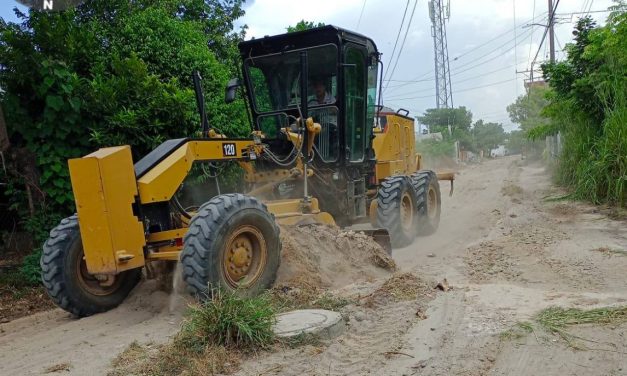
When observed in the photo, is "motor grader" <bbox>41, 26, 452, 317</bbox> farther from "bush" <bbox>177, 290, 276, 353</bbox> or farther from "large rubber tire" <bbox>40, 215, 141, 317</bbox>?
"bush" <bbox>177, 290, 276, 353</bbox>

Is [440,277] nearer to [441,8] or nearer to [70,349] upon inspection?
[70,349]

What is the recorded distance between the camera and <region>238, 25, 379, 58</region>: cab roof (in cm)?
766

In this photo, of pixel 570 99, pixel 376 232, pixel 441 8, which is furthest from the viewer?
pixel 441 8

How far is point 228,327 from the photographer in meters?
4.00

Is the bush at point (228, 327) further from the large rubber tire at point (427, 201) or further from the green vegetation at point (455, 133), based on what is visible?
the green vegetation at point (455, 133)

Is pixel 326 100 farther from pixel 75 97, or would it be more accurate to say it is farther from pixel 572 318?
pixel 572 318

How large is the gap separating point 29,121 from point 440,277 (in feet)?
18.8

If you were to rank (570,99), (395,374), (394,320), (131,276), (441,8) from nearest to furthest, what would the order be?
(395,374), (394,320), (131,276), (570,99), (441,8)

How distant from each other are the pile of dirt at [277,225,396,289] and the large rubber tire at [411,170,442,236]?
10.1 ft

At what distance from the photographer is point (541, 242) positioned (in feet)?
25.6

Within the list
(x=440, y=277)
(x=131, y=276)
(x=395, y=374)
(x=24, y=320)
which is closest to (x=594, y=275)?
(x=440, y=277)

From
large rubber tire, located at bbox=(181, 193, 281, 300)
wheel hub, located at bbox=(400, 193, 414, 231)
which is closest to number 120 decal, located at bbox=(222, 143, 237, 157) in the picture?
large rubber tire, located at bbox=(181, 193, 281, 300)

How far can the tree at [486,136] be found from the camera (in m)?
67.0

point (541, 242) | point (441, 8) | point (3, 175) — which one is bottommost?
point (541, 242)
